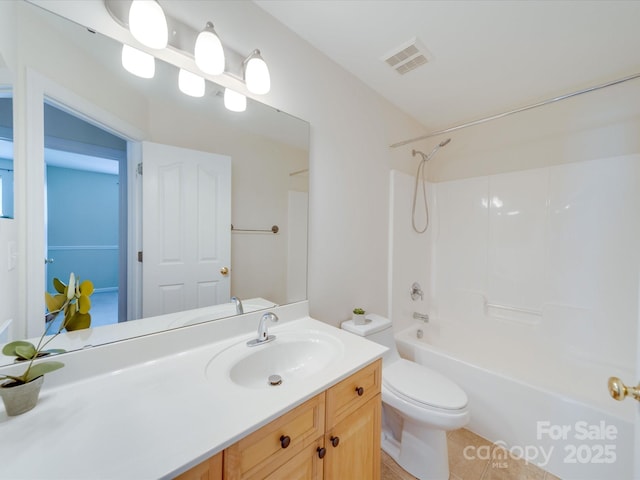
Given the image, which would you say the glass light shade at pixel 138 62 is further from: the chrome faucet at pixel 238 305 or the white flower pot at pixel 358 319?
the white flower pot at pixel 358 319

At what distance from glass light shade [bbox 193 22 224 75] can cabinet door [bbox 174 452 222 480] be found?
131 cm

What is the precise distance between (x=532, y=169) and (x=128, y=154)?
2.69m

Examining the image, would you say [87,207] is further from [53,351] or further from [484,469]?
[484,469]

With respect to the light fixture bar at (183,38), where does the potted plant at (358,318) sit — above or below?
below

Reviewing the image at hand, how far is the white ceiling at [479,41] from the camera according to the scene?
1246 mm

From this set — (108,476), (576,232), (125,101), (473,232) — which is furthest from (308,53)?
(576,232)

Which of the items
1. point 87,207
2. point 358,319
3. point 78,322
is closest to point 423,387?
point 358,319

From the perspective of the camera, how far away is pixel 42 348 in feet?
2.47

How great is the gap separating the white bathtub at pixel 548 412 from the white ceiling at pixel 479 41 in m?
1.95

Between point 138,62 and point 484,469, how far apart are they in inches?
102

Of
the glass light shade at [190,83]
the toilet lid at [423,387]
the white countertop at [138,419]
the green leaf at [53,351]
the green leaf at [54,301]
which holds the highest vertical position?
the glass light shade at [190,83]

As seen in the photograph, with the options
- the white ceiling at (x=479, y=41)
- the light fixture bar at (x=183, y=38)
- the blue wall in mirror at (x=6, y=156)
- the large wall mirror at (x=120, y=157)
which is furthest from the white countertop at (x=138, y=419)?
the white ceiling at (x=479, y=41)

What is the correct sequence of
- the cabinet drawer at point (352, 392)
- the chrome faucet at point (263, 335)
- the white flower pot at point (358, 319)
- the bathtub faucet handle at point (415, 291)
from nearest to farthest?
the cabinet drawer at point (352, 392) → the chrome faucet at point (263, 335) → the white flower pot at point (358, 319) → the bathtub faucet handle at point (415, 291)

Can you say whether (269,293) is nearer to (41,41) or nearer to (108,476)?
(108,476)
